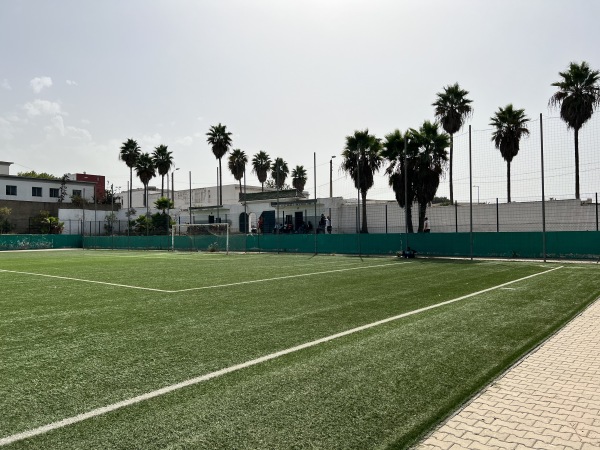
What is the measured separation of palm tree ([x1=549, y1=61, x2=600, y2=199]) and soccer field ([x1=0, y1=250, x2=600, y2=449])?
28.4 meters

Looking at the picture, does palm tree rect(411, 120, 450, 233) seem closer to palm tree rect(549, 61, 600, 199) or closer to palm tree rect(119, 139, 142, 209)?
palm tree rect(549, 61, 600, 199)

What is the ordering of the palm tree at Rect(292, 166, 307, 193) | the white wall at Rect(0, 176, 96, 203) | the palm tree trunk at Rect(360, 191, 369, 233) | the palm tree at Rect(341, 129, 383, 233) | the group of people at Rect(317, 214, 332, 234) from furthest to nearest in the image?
1. the palm tree at Rect(292, 166, 307, 193)
2. the white wall at Rect(0, 176, 96, 203)
3. the group of people at Rect(317, 214, 332, 234)
4. the palm tree at Rect(341, 129, 383, 233)
5. the palm tree trunk at Rect(360, 191, 369, 233)

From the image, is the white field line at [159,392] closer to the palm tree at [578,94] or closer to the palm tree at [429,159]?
the palm tree at [429,159]

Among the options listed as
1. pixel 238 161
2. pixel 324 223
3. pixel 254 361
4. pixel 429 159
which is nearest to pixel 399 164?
pixel 429 159

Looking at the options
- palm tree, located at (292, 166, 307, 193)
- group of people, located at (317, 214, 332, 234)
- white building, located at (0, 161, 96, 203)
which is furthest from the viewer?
palm tree, located at (292, 166, 307, 193)

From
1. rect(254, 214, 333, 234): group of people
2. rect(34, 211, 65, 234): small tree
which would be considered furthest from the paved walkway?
rect(34, 211, 65, 234): small tree

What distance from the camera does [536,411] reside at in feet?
13.8

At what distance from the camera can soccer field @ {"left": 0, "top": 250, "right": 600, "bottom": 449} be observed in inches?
146

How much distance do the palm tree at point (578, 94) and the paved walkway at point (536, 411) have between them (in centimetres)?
3474

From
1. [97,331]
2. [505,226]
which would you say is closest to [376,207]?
[505,226]

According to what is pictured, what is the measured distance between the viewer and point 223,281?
1490 centimetres

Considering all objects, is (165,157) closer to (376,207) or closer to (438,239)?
(376,207)

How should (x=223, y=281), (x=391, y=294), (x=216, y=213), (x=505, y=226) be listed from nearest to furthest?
1. (x=391, y=294)
2. (x=223, y=281)
3. (x=505, y=226)
4. (x=216, y=213)

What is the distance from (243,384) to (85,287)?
10579 mm
